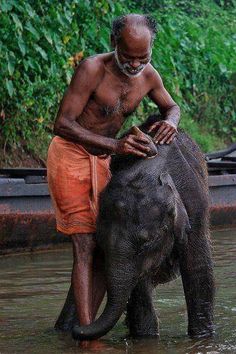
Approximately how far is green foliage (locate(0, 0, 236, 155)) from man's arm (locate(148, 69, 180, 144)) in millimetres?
6194

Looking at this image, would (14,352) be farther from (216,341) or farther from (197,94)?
(197,94)

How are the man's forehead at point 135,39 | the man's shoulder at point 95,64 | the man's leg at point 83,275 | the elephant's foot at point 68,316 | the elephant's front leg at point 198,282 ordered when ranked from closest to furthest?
1. the man's forehead at point 135,39
2. the man's leg at point 83,275
3. the man's shoulder at point 95,64
4. the elephant's front leg at point 198,282
5. the elephant's foot at point 68,316

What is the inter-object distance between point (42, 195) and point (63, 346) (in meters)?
4.87

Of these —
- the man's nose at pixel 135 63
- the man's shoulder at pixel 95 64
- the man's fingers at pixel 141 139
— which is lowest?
the man's fingers at pixel 141 139

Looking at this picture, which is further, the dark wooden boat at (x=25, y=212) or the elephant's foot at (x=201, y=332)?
the dark wooden boat at (x=25, y=212)

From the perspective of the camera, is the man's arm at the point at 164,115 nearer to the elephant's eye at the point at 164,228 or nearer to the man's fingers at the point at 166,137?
the man's fingers at the point at 166,137

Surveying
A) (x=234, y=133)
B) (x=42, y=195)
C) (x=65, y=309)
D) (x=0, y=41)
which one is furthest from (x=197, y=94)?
(x=65, y=309)

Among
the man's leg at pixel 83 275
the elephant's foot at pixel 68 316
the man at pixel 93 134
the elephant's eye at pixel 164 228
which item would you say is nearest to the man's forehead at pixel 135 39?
the man at pixel 93 134

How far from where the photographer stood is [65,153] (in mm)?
6602

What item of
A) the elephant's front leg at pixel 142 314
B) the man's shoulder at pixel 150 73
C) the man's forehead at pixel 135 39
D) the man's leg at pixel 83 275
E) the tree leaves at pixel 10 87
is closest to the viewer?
the man's forehead at pixel 135 39

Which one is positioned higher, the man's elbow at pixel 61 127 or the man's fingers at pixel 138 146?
the man's fingers at pixel 138 146

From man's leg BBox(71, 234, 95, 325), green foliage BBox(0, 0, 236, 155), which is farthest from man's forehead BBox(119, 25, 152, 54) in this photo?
green foliage BBox(0, 0, 236, 155)

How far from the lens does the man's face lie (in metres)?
6.16

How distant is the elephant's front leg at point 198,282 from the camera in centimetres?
654
